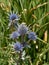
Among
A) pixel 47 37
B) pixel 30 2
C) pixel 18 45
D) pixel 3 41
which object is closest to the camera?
pixel 18 45

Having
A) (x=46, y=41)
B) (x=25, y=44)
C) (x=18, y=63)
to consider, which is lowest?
(x=46, y=41)

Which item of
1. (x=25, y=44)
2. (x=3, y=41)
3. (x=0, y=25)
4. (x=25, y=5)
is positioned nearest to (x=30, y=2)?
(x=25, y=5)

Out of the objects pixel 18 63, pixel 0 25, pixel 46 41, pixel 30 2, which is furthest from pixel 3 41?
pixel 18 63

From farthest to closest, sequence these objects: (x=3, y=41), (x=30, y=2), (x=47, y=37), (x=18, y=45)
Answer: (x=30, y=2) → (x=47, y=37) → (x=3, y=41) → (x=18, y=45)

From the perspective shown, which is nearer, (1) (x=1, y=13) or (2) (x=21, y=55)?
(2) (x=21, y=55)

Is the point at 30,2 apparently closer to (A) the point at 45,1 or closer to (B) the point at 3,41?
(A) the point at 45,1

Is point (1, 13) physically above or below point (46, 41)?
above

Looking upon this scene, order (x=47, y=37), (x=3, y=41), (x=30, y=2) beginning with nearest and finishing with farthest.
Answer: (x=3, y=41) < (x=47, y=37) < (x=30, y=2)

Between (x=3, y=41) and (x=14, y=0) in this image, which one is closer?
(x=3, y=41)

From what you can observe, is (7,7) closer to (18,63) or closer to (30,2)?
(30,2)
